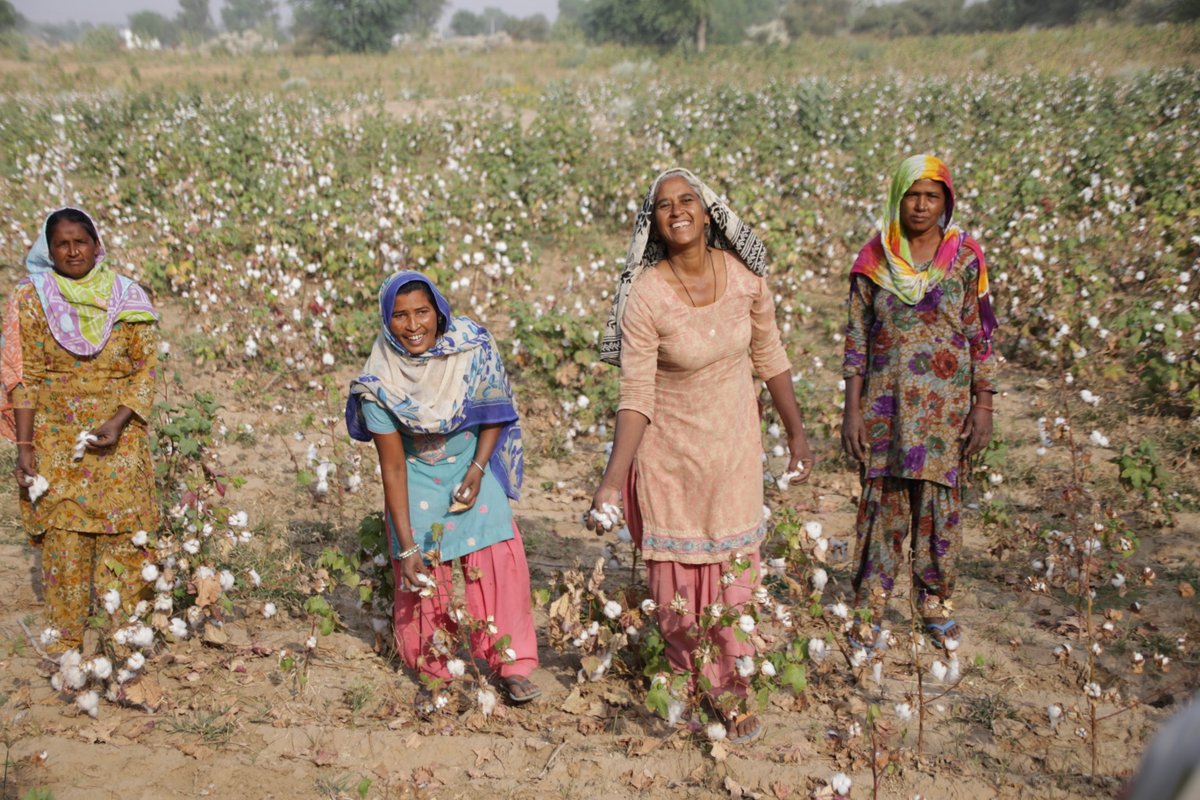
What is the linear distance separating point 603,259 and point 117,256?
14.0ft

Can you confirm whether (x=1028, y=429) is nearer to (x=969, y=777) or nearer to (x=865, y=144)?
(x=969, y=777)

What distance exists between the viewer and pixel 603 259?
7.93m

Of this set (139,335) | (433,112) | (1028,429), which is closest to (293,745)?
(139,335)

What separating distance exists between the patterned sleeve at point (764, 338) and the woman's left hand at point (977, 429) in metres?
0.75

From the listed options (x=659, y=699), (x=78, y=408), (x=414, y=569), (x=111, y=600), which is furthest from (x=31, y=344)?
(x=659, y=699)

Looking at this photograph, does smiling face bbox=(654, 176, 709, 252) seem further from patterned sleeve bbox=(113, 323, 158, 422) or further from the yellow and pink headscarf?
patterned sleeve bbox=(113, 323, 158, 422)

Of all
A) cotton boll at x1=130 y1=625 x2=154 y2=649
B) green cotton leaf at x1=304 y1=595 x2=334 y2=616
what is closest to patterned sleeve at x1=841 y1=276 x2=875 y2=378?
green cotton leaf at x1=304 y1=595 x2=334 y2=616

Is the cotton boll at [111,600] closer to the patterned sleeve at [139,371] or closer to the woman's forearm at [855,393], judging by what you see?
the patterned sleeve at [139,371]

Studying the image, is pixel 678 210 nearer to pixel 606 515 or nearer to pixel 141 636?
pixel 606 515

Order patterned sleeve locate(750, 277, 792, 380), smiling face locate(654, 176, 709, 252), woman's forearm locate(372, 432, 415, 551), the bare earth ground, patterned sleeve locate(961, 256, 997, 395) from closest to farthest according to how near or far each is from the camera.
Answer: smiling face locate(654, 176, 709, 252) < the bare earth ground < patterned sleeve locate(750, 277, 792, 380) < woman's forearm locate(372, 432, 415, 551) < patterned sleeve locate(961, 256, 997, 395)

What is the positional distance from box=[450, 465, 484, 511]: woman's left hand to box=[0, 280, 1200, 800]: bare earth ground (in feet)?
2.33

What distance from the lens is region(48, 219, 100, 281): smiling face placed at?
3.03 metres

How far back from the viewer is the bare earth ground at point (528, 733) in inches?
103

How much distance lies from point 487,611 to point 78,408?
5.39 ft
